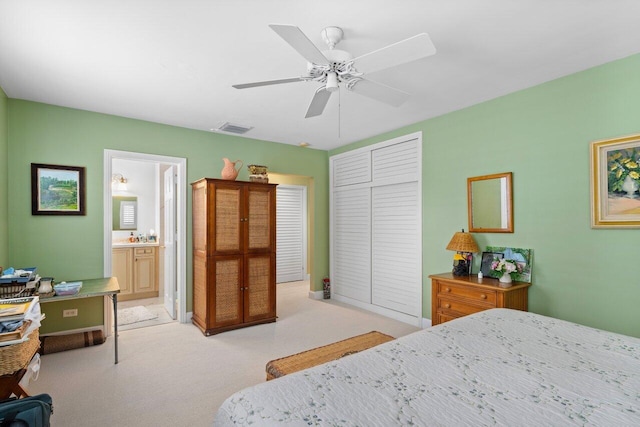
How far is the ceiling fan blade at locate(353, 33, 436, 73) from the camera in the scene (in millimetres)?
1735

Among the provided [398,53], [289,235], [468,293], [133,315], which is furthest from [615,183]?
[289,235]

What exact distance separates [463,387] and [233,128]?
398cm

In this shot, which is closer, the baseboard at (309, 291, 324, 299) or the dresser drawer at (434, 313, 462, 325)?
the dresser drawer at (434, 313, 462, 325)

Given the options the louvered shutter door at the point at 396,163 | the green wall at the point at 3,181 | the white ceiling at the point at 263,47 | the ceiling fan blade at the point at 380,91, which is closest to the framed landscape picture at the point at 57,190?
the green wall at the point at 3,181

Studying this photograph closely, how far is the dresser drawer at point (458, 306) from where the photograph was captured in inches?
121

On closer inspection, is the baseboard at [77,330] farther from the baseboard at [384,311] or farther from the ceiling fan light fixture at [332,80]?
the ceiling fan light fixture at [332,80]

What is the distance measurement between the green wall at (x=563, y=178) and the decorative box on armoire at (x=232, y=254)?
2.44m

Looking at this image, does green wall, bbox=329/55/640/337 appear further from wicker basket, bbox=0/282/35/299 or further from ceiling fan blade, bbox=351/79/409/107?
wicker basket, bbox=0/282/35/299

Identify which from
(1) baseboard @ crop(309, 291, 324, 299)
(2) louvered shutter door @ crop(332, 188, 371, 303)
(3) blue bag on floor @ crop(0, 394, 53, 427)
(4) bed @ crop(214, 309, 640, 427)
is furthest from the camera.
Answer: (1) baseboard @ crop(309, 291, 324, 299)

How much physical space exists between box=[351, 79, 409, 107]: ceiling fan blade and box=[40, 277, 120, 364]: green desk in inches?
112

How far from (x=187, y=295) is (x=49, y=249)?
1585 mm

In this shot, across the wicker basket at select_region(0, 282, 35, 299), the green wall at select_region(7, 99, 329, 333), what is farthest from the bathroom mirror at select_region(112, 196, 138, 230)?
the wicker basket at select_region(0, 282, 35, 299)

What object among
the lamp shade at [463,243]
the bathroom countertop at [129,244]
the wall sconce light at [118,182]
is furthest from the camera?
the wall sconce light at [118,182]

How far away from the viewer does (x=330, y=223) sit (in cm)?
570
